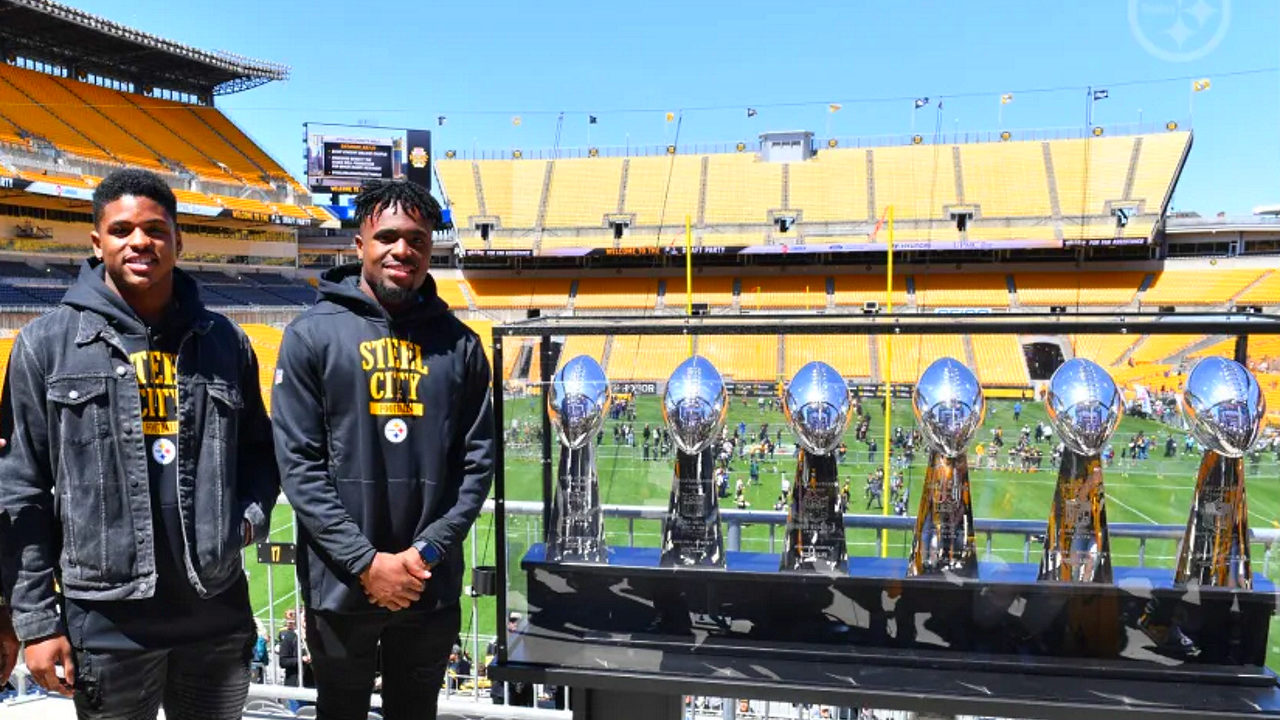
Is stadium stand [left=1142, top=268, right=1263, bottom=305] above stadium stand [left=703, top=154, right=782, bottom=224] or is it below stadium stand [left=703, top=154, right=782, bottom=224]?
below

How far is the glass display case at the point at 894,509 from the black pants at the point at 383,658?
190mm

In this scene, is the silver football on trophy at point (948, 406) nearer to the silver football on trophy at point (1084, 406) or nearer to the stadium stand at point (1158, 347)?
the silver football on trophy at point (1084, 406)

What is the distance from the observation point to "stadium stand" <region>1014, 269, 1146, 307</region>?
2675cm

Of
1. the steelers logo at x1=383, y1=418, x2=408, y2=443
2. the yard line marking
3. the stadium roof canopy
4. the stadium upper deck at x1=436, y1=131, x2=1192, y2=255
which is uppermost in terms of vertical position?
the stadium roof canopy

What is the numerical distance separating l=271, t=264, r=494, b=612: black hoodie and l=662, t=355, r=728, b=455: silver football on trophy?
0.46 m

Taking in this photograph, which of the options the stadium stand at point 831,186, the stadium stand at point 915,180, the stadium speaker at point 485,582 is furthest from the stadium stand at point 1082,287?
the stadium speaker at point 485,582

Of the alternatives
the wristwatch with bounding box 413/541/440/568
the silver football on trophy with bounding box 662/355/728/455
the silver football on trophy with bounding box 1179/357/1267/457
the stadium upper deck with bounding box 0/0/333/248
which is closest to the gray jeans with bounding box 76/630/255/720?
the wristwatch with bounding box 413/541/440/568

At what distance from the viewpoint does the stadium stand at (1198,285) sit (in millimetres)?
25844

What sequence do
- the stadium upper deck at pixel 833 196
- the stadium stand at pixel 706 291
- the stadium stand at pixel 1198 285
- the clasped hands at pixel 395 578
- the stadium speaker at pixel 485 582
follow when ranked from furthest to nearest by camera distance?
1. the stadium upper deck at pixel 833 196
2. the stadium stand at pixel 706 291
3. the stadium stand at pixel 1198 285
4. the stadium speaker at pixel 485 582
5. the clasped hands at pixel 395 578

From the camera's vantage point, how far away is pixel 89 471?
1681 mm

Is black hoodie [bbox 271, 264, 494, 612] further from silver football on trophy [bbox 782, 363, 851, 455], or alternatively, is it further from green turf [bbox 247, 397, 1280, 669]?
silver football on trophy [bbox 782, 363, 851, 455]

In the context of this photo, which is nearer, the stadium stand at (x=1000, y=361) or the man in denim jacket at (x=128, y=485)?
the man in denim jacket at (x=128, y=485)

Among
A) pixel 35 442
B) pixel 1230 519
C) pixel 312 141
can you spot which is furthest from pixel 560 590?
pixel 312 141

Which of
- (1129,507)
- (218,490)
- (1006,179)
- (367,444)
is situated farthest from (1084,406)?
(1006,179)
